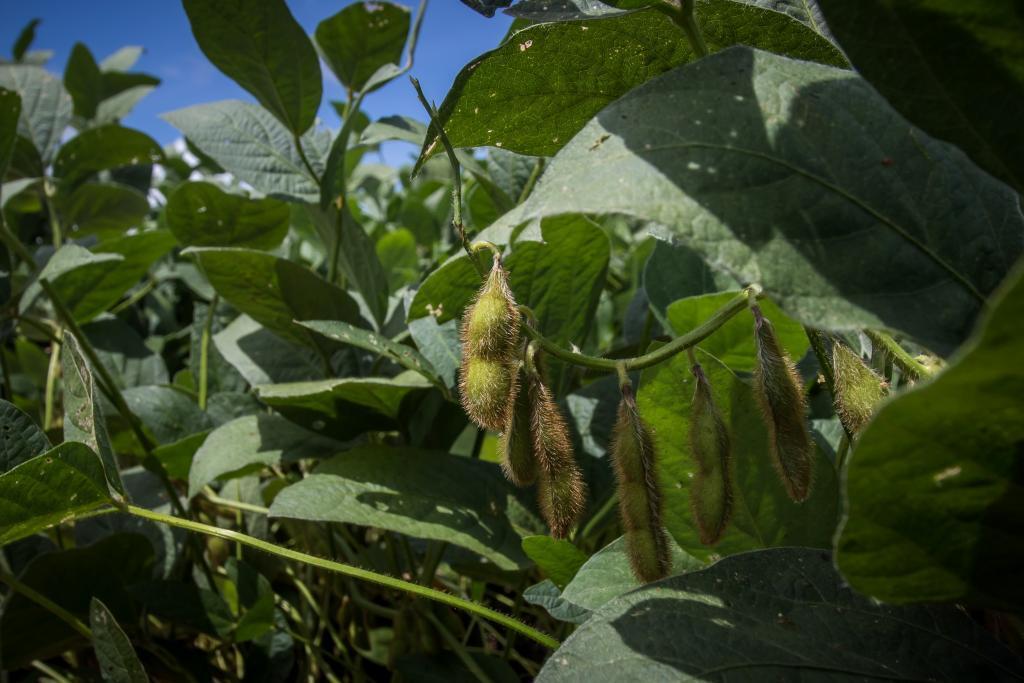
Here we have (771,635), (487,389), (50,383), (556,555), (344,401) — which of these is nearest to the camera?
(771,635)

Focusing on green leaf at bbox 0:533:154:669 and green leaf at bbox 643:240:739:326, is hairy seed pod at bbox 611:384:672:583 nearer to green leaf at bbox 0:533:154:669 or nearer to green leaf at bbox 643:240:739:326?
green leaf at bbox 643:240:739:326

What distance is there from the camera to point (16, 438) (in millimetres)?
911

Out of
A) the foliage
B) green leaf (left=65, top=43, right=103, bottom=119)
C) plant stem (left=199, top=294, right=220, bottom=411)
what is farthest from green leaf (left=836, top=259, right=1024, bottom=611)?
green leaf (left=65, top=43, right=103, bottom=119)

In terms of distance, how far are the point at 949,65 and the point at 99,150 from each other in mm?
1890

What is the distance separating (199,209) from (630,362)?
103 cm

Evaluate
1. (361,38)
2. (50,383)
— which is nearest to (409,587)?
(361,38)

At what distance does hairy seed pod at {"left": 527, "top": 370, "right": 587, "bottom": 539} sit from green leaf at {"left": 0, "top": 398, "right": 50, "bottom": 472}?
56cm

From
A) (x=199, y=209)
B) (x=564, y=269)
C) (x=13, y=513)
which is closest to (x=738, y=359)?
(x=564, y=269)

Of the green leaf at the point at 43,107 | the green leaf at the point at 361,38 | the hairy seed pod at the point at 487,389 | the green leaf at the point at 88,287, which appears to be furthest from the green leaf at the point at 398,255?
the hairy seed pod at the point at 487,389

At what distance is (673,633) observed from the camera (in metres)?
0.60

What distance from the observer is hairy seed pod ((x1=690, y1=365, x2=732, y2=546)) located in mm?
687

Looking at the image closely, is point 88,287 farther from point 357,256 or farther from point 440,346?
point 440,346

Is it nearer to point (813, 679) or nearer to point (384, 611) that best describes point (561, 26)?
point (813, 679)

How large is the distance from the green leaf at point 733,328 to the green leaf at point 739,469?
0.18 m
